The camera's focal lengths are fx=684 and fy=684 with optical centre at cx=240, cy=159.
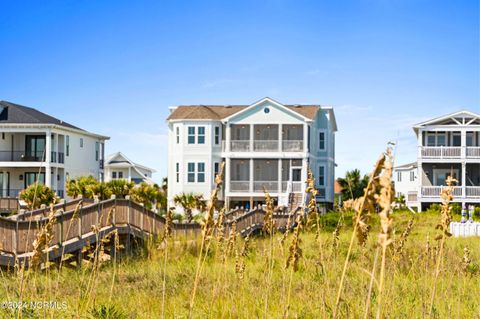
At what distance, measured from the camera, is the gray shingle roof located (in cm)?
5122

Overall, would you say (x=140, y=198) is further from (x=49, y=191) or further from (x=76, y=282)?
(x=76, y=282)

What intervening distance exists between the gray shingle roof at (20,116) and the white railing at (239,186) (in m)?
14.7

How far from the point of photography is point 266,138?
163 ft

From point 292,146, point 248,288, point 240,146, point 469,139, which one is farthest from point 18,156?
point 248,288

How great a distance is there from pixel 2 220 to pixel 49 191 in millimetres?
25622

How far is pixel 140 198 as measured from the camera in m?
42.9

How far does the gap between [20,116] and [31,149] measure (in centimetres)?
262

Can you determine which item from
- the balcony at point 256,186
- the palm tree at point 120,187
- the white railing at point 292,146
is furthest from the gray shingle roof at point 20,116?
the white railing at point 292,146

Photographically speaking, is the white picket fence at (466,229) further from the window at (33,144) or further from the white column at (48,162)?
the window at (33,144)

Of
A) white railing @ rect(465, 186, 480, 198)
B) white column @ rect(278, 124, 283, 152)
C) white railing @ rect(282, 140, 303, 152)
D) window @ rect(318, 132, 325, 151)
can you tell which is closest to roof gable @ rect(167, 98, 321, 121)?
white column @ rect(278, 124, 283, 152)

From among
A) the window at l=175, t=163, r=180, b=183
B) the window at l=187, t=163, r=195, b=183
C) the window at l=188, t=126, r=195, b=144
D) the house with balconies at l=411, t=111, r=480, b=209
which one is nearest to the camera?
the house with balconies at l=411, t=111, r=480, b=209

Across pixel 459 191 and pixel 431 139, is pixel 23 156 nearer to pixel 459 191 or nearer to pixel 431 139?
pixel 431 139

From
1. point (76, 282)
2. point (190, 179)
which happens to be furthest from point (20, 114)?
point (76, 282)

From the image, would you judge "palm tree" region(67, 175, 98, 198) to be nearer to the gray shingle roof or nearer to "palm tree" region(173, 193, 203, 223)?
"palm tree" region(173, 193, 203, 223)
